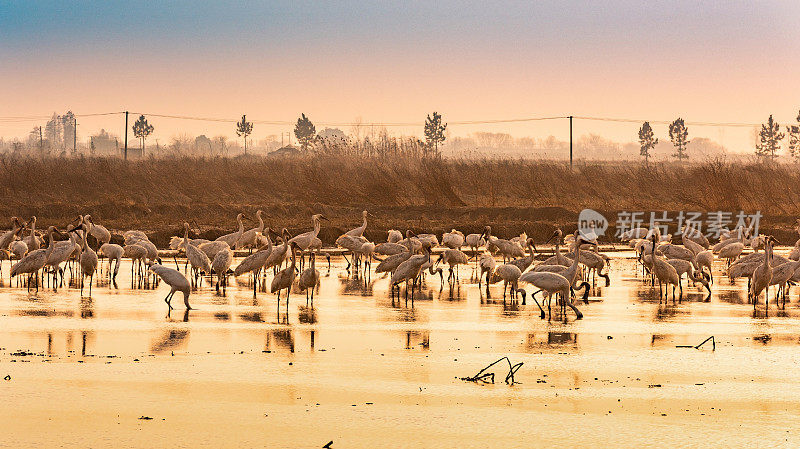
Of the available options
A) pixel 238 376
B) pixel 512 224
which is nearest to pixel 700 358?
pixel 238 376

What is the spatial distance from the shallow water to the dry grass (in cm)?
2543

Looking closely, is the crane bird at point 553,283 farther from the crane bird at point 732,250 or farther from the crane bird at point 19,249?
the crane bird at point 19,249

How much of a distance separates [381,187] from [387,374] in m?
35.9

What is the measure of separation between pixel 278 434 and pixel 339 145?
46125 mm

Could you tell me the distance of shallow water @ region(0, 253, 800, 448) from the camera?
8.62 m

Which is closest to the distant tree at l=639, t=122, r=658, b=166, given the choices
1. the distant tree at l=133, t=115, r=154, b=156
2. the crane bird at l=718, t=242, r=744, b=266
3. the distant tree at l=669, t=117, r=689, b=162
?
the distant tree at l=669, t=117, r=689, b=162

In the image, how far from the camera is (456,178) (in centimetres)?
4844

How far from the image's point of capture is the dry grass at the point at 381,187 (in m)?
42.7

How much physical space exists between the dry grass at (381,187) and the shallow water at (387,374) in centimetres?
2543

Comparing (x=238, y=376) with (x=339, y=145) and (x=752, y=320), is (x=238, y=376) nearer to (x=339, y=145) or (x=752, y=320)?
(x=752, y=320)

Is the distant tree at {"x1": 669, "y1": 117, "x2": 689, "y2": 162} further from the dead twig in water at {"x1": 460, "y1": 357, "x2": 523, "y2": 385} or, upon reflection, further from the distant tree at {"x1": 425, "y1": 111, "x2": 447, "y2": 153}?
the dead twig in water at {"x1": 460, "y1": 357, "x2": 523, "y2": 385}

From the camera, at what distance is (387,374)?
11047 mm

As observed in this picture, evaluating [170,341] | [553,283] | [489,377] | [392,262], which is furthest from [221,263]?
[489,377]

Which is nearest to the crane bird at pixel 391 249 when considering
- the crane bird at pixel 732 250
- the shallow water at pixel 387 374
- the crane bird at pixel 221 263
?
the crane bird at pixel 221 263
